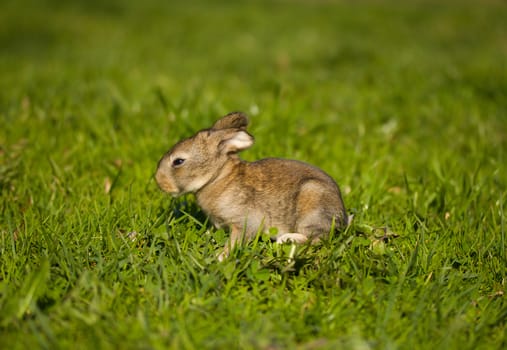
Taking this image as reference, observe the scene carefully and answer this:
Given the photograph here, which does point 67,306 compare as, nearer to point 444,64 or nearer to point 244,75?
point 244,75

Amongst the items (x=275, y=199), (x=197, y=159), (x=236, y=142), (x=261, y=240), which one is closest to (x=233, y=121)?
(x=236, y=142)

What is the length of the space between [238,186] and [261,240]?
1.43 ft

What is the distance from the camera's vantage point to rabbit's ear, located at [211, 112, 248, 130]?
3.82 meters

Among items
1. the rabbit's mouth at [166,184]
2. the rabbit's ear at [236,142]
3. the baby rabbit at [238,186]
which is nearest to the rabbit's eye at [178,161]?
the baby rabbit at [238,186]

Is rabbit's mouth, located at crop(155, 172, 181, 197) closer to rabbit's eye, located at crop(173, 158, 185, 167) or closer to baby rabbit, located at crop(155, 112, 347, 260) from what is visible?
baby rabbit, located at crop(155, 112, 347, 260)

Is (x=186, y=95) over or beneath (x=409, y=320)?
over

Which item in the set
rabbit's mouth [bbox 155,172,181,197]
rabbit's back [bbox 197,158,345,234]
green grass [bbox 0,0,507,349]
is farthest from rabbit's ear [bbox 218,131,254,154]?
green grass [bbox 0,0,507,349]

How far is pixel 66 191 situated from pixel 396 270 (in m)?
2.80

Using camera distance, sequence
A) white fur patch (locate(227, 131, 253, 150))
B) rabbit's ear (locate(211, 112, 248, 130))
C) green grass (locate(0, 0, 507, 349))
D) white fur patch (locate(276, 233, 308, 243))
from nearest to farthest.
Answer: green grass (locate(0, 0, 507, 349)) < white fur patch (locate(276, 233, 308, 243)) < white fur patch (locate(227, 131, 253, 150)) < rabbit's ear (locate(211, 112, 248, 130))

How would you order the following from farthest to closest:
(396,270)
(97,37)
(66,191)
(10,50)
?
1. (97,37)
2. (10,50)
3. (66,191)
4. (396,270)

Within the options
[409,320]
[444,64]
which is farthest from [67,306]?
[444,64]

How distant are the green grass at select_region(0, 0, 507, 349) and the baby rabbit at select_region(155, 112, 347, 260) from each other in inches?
8.0

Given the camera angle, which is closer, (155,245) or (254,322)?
(254,322)

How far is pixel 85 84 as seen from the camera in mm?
7492
